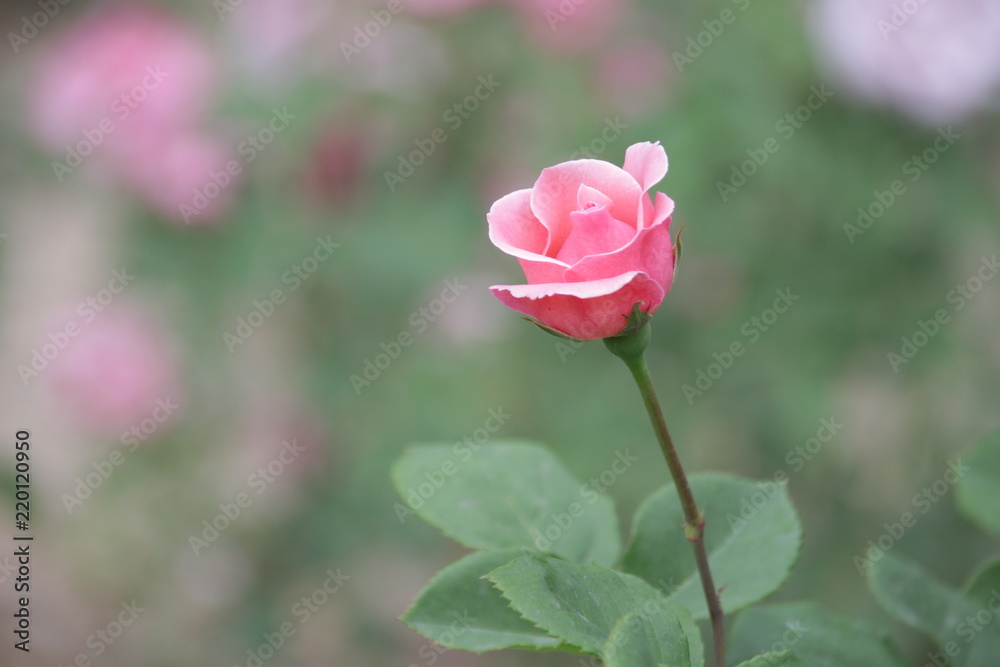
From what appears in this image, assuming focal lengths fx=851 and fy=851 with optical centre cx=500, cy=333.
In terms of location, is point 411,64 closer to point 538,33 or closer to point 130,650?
point 538,33

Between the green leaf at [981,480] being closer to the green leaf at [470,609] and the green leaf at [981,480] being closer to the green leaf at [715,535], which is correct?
the green leaf at [715,535]

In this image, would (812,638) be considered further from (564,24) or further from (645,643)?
(564,24)

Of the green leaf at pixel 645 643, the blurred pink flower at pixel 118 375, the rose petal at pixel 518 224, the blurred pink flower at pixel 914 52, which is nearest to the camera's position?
the green leaf at pixel 645 643

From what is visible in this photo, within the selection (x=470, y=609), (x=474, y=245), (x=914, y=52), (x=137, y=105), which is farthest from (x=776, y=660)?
(x=137, y=105)

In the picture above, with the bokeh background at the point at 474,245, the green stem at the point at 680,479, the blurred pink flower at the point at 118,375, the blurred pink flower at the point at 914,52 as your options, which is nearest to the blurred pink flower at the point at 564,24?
the bokeh background at the point at 474,245

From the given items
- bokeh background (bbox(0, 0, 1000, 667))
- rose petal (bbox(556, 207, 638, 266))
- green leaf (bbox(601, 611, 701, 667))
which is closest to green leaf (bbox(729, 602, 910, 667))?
green leaf (bbox(601, 611, 701, 667))

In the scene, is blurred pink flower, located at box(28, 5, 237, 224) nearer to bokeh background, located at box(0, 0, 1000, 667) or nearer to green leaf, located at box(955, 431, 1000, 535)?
bokeh background, located at box(0, 0, 1000, 667)

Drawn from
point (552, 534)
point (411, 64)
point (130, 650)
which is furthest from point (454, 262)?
point (130, 650)
